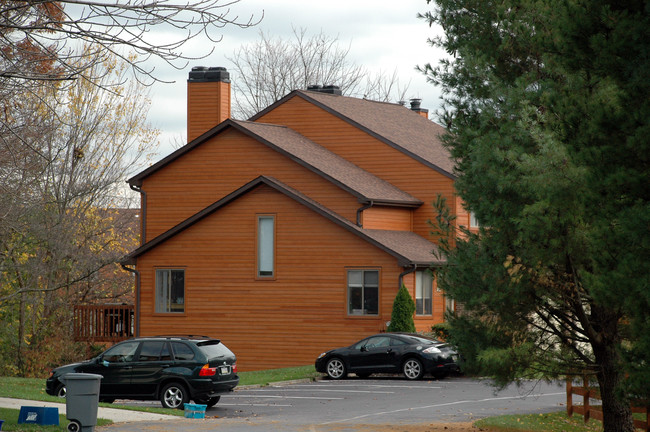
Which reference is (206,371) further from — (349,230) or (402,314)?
(349,230)

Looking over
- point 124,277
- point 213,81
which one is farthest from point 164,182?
point 124,277

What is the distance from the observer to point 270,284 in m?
35.4

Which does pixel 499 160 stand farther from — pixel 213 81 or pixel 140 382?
pixel 213 81

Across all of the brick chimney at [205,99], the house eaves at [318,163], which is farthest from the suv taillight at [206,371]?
the brick chimney at [205,99]

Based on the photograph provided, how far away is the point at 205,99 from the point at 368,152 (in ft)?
24.5

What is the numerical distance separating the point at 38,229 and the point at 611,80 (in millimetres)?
22463

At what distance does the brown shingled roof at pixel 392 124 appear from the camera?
39.0 meters

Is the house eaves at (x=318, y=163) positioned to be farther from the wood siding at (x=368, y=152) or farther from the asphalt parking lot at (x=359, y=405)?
the asphalt parking lot at (x=359, y=405)

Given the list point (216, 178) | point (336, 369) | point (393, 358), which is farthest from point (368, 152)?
point (393, 358)

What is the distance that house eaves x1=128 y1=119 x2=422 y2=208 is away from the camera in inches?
1414

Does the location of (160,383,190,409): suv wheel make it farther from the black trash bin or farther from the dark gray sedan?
the dark gray sedan

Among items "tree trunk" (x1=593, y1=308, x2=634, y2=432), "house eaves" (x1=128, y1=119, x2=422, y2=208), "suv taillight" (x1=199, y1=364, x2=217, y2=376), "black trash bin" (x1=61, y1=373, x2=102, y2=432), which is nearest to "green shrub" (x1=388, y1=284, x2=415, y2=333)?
"house eaves" (x1=128, y1=119, x2=422, y2=208)

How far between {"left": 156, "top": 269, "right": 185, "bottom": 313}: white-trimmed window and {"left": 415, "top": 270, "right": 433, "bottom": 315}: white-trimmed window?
875cm

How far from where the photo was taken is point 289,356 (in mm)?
34719
